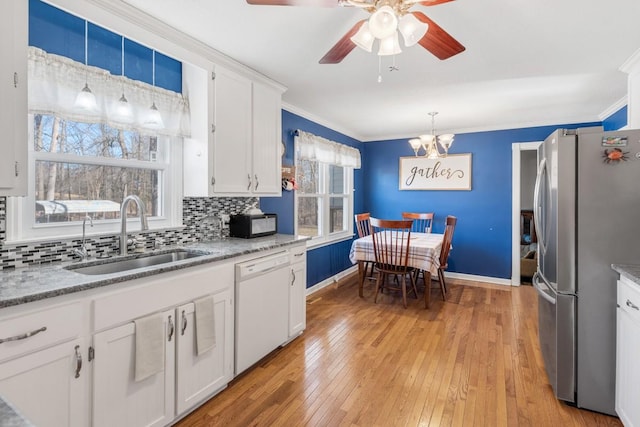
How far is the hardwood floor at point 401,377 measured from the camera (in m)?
1.89

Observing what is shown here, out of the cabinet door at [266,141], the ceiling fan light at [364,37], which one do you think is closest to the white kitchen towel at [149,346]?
the cabinet door at [266,141]

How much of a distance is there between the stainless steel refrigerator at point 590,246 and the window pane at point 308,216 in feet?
9.13

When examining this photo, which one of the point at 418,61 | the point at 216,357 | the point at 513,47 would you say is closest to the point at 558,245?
the point at 513,47

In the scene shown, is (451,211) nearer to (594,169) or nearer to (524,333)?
(524,333)

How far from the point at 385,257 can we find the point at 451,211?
1.87 meters

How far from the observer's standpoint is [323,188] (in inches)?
185

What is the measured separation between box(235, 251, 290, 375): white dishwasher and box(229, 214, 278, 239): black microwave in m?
0.36

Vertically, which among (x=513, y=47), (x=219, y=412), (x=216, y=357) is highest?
(x=513, y=47)

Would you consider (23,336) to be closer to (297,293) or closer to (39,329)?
(39,329)

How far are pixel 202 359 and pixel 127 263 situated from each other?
75cm

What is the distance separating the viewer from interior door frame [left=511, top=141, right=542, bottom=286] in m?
4.56

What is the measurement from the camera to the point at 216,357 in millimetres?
2035

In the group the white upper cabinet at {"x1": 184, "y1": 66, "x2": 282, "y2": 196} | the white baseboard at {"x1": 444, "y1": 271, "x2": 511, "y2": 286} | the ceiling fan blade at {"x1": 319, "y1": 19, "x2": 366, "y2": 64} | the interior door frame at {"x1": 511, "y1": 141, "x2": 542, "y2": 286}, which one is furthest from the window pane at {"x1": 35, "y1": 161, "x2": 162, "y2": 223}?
the interior door frame at {"x1": 511, "y1": 141, "x2": 542, "y2": 286}

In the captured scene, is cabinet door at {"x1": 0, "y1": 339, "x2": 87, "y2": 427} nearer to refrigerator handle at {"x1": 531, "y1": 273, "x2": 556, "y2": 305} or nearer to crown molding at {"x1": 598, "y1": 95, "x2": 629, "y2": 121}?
refrigerator handle at {"x1": 531, "y1": 273, "x2": 556, "y2": 305}
